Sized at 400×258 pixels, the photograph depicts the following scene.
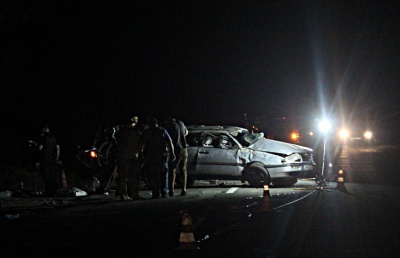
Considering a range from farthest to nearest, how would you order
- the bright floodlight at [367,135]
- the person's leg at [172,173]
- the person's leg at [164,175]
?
the bright floodlight at [367,135], the person's leg at [172,173], the person's leg at [164,175]

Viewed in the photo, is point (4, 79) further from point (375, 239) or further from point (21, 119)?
point (375, 239)

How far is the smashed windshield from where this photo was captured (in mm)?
19047

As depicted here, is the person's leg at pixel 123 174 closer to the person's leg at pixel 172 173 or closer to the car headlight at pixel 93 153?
the person's leg at pixel 172 173

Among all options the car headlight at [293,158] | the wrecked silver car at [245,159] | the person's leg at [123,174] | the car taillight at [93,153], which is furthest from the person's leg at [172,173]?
the car headlight at [293,158]

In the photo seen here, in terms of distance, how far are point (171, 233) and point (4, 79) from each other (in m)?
16.6

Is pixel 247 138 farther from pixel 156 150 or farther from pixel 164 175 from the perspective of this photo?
pixel 156 150

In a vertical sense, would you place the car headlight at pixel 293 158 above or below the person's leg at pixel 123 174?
above

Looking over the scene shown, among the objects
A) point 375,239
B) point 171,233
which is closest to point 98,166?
point 171,233

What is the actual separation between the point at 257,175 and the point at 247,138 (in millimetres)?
1196

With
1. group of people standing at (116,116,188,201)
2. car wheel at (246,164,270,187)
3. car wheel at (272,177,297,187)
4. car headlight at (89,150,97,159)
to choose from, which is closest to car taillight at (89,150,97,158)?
car headlight at (89,150,97,159)

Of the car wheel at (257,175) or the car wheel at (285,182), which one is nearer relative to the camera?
the car wheel at (257,175)

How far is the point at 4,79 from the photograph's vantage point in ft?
83.0

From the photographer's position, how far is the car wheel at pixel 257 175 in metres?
18.5

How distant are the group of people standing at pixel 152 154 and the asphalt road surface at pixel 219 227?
1.53 ft
